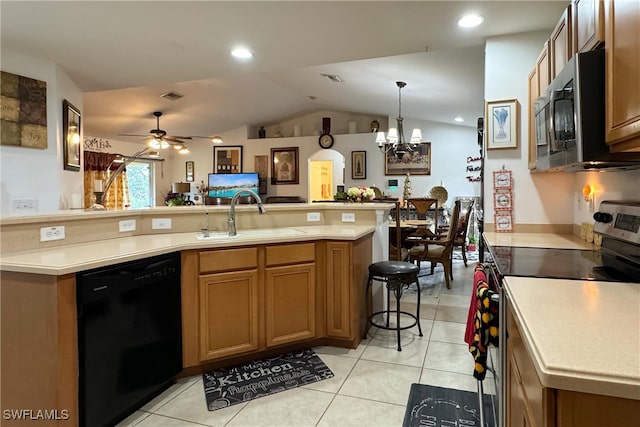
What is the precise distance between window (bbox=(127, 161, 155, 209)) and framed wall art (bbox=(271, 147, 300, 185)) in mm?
2901

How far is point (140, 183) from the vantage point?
8.24 metres

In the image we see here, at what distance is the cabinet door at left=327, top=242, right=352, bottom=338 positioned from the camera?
2.70 metres

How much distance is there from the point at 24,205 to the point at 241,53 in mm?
2176

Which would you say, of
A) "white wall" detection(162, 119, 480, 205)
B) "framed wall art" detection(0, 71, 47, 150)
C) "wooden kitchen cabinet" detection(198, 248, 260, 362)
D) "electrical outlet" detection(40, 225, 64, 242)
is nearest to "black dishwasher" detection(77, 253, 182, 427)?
"wooden kitchen cabinet" detection(198, 248, 260, 362)

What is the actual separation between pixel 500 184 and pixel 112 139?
7.47 m

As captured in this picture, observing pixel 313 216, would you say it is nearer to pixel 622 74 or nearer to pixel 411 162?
pixel 622 74

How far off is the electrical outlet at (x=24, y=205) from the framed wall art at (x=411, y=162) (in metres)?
6.23

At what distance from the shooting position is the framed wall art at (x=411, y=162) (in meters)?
7.72

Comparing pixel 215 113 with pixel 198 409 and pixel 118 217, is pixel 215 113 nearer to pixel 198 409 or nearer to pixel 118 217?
pixel 118 217

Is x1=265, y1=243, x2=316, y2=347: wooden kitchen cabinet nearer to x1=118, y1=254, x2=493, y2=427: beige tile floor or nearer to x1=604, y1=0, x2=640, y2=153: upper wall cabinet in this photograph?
x1=118, y1=254, x2=493, y2=427: beige tile floor

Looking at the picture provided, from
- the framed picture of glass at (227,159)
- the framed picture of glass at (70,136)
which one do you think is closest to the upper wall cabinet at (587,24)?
the framed picture of glass at (70,136)

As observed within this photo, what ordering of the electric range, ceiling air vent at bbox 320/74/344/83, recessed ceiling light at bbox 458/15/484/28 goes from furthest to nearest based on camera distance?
ceiling air vent at bbox 320/74/344/83
recessed ceiling light at bbox 458/15/484/28
the electric range

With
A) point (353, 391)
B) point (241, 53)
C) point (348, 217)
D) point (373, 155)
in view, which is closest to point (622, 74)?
point (353, 391)

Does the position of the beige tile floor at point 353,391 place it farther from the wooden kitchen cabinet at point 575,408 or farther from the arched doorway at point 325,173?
the arched doorway at point 325,173
